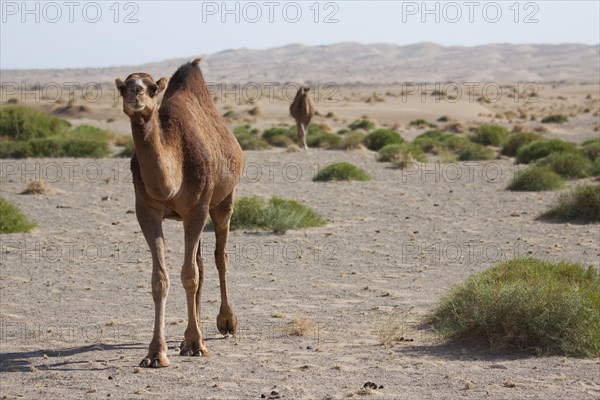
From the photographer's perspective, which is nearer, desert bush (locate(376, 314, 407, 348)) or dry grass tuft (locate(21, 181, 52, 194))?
desert bush (locate(376, 314, 407, 348))

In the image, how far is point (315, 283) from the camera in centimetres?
1308

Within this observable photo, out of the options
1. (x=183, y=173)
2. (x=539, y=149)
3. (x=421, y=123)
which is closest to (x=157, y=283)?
(x=183, y=173)

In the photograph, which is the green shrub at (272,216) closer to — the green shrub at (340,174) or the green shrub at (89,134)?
the green shrub at (340,174)

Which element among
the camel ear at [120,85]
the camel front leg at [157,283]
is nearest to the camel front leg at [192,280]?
the camel front leg at [157,283]

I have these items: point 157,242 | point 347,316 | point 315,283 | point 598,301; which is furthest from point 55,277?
point 598,301

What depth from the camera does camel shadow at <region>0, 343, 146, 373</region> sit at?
341 inches

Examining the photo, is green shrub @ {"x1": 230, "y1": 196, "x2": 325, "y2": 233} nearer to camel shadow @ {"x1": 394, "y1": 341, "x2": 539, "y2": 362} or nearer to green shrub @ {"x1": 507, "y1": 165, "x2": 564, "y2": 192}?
green shrub @ {"x1": 507, "y1": 165, "x2": 564, "y2": 192}

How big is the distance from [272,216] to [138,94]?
9550mm

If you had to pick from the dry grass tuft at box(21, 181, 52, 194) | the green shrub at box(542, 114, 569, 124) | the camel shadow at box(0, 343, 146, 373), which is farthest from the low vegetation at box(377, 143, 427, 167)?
the green shrub at box(542, 114, 569, 124)

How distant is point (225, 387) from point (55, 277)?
592cm

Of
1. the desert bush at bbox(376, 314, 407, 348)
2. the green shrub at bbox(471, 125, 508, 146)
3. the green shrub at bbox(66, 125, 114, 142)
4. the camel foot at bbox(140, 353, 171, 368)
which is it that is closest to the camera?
the camel foot at bbox(140, 353, 171, 368)

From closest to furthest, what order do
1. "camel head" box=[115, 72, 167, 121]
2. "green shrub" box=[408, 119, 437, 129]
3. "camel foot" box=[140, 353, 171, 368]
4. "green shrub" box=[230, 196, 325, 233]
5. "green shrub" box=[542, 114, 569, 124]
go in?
"camel head" box=[115, 72, 167, 121] < "camel foot" box=[140, 353, 171, 368] < "green shrub" box=[230, 196, 325, 233] < "green shrub" box=[408, 119, 437, 129] < "green shrub" box=[542, 114, 569, 124]

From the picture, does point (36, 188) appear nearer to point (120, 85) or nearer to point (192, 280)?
point (192, 280)

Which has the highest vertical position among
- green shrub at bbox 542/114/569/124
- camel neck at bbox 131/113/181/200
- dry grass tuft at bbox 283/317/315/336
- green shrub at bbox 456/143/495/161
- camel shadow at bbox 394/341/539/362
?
camel neck at bbox 131/113/181/200
